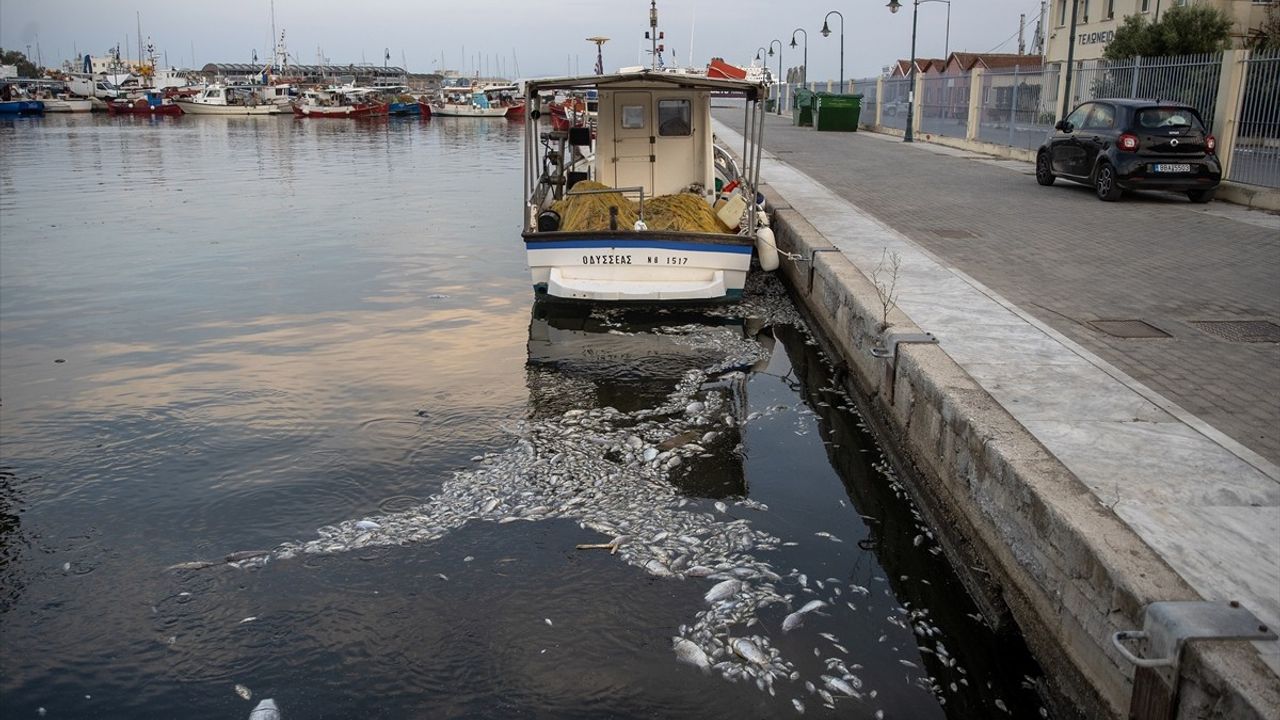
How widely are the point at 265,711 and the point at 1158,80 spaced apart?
19901 millimetres

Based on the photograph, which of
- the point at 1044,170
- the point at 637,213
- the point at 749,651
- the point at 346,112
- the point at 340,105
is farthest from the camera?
the point at 340,105

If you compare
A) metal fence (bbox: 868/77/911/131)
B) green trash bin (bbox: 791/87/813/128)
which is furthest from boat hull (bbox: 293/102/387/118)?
metal fence (bbox: 868/77/911/131)

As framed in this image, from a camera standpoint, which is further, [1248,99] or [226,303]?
[1248,99]

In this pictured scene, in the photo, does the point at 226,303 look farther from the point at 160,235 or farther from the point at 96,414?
the point at 160,235

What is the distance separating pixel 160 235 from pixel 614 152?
9.15 metres

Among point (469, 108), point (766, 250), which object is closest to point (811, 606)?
point (766, 250)

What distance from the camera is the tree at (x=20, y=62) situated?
484ft

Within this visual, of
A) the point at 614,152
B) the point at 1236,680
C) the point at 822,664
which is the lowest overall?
the point at 822,664

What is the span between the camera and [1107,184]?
1642cm

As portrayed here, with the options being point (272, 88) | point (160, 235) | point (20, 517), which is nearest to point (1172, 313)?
point (20, 517)

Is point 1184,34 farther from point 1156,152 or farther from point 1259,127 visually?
point 1156,152

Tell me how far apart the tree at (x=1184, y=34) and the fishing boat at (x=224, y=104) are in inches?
2710

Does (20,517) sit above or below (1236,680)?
below

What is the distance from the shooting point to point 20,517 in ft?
21.3
